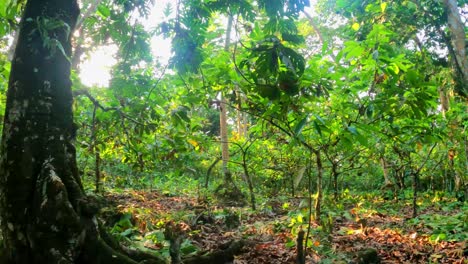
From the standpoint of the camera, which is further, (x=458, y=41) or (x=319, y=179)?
(x=319, y=179)

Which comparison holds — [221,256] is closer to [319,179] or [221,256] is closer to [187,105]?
[187,105]

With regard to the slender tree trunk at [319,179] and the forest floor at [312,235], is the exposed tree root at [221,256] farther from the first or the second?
the slender tree trunk at [319,179]

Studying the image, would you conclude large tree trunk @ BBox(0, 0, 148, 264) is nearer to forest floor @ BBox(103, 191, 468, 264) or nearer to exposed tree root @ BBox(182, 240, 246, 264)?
exposed tree root @ BBox(182, 240, 246, 264)

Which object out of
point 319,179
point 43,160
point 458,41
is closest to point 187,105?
point 43,160

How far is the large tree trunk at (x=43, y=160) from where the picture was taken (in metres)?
2.72

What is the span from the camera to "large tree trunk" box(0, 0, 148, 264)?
272cm

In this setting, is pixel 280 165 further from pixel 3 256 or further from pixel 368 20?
pixel 3 256

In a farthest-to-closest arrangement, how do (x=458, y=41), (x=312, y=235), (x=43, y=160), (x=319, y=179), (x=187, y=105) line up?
(x=319, y=179) < (x=312, y=235) < (x=458, y=41) < (x=187, y=105) < (x=43, y=160)

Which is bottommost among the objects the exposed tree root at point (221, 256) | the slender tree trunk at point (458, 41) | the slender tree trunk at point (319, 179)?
the exposed tree root at point (221, 256)

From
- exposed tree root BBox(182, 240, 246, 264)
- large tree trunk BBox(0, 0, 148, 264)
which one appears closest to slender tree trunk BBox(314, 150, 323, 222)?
exposed tree root BBox(182, 240, 246, 264)

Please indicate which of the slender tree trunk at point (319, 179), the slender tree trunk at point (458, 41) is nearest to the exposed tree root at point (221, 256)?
the slender tree trunk at point (319, 179)

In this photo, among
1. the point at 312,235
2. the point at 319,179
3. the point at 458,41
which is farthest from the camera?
the point at 319,179

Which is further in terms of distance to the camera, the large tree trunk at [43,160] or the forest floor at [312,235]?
the forest floor at [312,235]

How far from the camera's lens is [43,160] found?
287 cm
